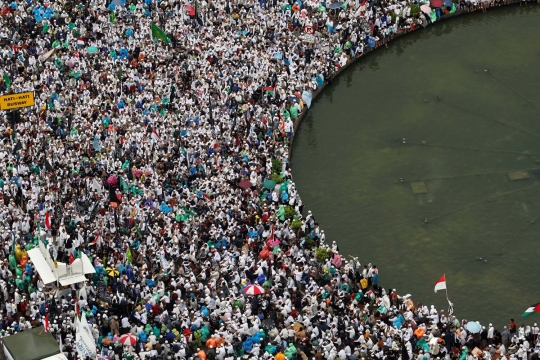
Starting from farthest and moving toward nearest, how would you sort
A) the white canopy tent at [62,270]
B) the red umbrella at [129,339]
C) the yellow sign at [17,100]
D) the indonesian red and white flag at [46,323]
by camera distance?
1. the yellow sign at [17,100]
2. the white canopy tent at [62,270]
3. the red umbrella at [129,339]
4. the indonesian red and white flag at [46,323]

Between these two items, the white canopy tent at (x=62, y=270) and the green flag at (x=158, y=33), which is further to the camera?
the green flag at (x=158, y=33)

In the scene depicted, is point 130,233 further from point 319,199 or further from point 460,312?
point 460,312

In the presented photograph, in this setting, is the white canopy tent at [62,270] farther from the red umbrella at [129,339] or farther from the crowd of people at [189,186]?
the red umbrella at [129,339]

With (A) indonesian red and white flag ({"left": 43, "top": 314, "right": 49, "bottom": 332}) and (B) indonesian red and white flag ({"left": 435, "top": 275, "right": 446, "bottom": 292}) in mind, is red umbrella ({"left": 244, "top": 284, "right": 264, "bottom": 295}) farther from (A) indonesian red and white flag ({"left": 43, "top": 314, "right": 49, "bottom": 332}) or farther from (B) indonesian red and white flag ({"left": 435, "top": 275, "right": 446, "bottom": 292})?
(A) indonesian red and white flag ({"left": 43, "top": 314, "right": 49, "bottom": 332})

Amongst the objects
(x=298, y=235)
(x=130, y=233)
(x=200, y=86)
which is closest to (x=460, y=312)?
(x=298, y=235)

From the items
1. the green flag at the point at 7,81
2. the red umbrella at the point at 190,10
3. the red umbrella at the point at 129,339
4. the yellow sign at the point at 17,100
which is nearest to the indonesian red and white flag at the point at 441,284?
the red umbrella at the point at 129,339

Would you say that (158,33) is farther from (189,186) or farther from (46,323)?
(46,323)

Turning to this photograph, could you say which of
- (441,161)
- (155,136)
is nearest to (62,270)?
(155,136)
